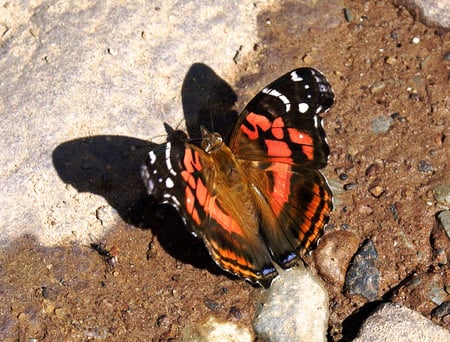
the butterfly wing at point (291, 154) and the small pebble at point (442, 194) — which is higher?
the butterfly wing at point (291, 154)

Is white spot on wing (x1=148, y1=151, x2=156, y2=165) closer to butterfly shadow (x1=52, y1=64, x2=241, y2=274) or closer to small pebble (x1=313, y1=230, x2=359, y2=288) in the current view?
butterfly shadow (x1=52, y1=64, x2=241, y2=274)

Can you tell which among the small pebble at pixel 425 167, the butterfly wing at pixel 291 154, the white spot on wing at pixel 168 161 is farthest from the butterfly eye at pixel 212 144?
the small pebble at pixel 425 167

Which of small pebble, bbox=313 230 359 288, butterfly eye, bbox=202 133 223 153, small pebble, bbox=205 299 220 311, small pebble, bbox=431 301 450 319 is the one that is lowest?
small pebble, bbox=431 301 450 319

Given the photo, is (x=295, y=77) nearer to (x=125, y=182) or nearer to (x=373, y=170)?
(x=373, y=170)

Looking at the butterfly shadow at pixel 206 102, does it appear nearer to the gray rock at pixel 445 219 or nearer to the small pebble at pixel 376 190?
the small pebble at pixel 376 190

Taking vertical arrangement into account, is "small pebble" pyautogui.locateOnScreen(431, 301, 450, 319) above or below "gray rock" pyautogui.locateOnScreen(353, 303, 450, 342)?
below

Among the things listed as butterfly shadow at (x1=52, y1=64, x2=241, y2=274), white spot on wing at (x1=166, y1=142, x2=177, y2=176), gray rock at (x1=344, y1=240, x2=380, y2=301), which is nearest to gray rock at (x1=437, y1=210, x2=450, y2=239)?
gray rock at (x1=344, y1=240, x2=380, y2=301)

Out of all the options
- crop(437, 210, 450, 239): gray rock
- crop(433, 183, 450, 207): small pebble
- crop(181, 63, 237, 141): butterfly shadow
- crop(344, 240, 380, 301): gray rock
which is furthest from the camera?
crop(181, 63, 237, 141): butterfly shadow

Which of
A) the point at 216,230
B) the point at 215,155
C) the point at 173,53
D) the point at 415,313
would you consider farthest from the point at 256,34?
the point at 415,313
